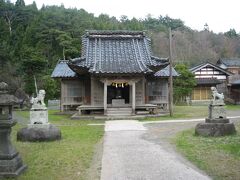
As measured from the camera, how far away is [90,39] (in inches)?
1196

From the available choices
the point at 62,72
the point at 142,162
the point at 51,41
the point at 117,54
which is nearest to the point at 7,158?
the point at 142,162

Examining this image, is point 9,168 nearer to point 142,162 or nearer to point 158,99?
point 142,162

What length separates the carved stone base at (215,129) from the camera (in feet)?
48.0

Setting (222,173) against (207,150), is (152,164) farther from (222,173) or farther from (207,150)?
(207,150)

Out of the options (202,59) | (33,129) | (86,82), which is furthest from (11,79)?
(202,59)

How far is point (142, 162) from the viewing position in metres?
9.92

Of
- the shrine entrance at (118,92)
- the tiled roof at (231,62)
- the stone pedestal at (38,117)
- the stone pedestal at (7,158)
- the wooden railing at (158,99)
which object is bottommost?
the stone pedestal at (7,158)

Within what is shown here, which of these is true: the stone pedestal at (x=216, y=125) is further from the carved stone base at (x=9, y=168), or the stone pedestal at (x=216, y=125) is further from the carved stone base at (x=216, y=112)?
the carved stone base at (x=9, y=168)

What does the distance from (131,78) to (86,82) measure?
5405 millimetres

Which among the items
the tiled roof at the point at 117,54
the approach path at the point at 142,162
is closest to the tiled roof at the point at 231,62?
the tiled roof at the point at 117,54

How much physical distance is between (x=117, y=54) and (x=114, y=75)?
2.72 metres

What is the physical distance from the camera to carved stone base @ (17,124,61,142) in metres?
14.0

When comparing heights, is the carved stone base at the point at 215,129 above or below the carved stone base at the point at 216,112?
below

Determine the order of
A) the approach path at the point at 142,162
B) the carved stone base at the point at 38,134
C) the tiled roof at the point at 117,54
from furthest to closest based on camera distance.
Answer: the tiled roof at the point at 117,54, the carved stone base at the point at 38,134, the approach path at the point at 142,162
